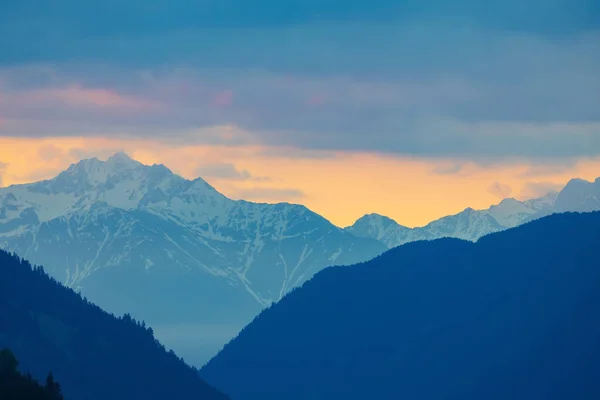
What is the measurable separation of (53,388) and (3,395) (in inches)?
356

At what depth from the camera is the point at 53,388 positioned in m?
184

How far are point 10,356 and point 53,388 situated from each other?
673 centimetres

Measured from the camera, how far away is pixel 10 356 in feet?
612

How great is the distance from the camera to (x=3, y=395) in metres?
176

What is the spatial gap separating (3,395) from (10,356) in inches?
456
